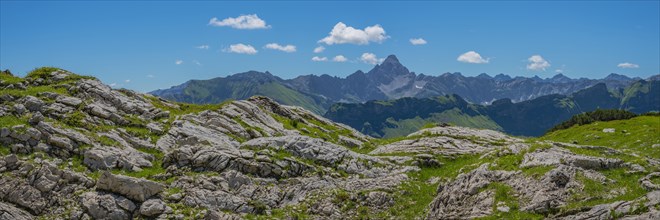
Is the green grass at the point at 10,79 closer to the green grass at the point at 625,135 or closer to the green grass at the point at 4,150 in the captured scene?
the green grass at the point at 4,150

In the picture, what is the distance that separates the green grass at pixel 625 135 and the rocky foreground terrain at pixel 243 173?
20.2 meters

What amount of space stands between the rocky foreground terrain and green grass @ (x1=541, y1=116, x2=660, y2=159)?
20156mm

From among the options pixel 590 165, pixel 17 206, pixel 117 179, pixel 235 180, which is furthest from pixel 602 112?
pixel 17 206

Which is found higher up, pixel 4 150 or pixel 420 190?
pixel 4 150

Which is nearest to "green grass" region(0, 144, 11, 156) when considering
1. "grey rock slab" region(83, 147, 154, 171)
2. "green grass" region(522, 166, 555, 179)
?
"grey rock slab" region(83, 147, 154, 171)

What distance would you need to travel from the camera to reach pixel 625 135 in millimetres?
67312

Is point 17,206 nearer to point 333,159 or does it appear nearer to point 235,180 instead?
point 235,180

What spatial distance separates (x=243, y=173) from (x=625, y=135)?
2310 inches

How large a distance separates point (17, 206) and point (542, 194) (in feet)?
110

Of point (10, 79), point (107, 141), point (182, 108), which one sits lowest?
point (107, 141)

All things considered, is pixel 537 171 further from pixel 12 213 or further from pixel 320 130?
pixel 12 213

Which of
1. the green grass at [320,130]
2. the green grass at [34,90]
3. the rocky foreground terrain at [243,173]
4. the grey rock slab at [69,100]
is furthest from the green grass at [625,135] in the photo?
the green grass at [34,90]

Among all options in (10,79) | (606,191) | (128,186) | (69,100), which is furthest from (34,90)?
(606,191)

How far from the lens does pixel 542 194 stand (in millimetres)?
28719
